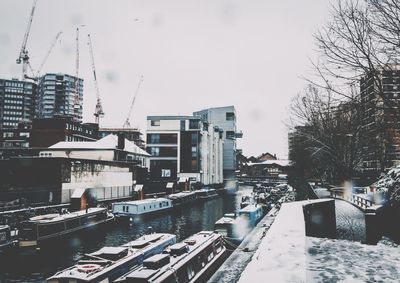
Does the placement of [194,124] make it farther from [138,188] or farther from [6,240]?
Result: [6,240]

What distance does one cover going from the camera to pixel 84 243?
99.1 feet

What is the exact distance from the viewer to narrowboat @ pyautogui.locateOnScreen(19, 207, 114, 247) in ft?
88.3

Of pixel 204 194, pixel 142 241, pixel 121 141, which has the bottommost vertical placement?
pixel 204 194

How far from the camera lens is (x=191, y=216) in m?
49.9

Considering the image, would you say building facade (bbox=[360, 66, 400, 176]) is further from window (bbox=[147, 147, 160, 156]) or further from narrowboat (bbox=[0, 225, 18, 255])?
window (bbox=[147, 147, 160, 156])

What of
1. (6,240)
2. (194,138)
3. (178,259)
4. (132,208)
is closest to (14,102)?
(194,138)

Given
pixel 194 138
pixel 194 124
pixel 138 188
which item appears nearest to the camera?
pixel 138 188

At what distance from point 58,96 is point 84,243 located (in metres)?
151

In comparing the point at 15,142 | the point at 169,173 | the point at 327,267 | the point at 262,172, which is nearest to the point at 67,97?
the point at 15,142

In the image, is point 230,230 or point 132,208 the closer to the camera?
point 230,230

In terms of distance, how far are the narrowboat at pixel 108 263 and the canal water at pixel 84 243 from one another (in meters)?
5.85

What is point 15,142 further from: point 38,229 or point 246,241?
point 246,241

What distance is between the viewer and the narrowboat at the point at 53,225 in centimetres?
2691

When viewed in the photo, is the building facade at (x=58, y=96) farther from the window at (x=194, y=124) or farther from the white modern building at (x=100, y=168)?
the white modern building at (x=100, y=168)
